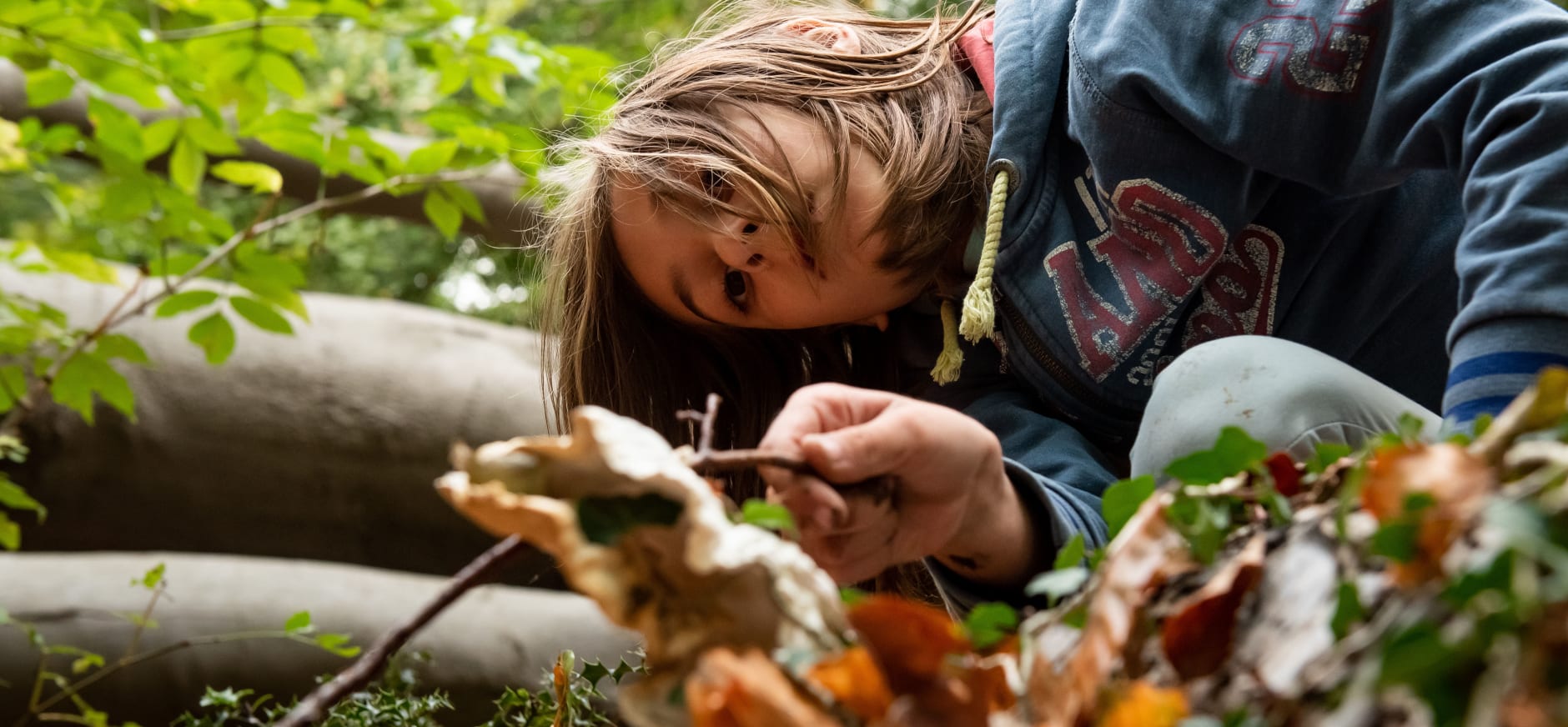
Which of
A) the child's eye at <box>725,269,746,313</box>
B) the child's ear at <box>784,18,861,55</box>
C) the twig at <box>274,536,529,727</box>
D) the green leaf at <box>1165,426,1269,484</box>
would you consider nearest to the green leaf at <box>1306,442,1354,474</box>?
the green leaf at <box>1165,426,1269,484</box>

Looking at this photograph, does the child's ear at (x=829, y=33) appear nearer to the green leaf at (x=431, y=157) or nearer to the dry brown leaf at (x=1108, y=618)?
the green leaf at (x=431, y=157)

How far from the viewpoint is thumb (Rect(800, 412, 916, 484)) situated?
0.45 meters

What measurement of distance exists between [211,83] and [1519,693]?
1323 millimetres

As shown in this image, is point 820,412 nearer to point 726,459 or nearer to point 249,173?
point 726,459

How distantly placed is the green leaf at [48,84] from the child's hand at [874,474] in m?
0.96

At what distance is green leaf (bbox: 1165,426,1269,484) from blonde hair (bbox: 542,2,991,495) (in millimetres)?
626

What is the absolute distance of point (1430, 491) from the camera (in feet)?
0.90

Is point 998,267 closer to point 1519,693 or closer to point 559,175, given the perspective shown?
point 559,175

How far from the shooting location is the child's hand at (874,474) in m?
0.46

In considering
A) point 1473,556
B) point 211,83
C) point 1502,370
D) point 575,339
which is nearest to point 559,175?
point 575,339

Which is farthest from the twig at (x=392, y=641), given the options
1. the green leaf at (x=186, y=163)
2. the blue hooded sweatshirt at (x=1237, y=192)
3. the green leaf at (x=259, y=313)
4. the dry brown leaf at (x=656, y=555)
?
the green leaf at (x=186, y=163)

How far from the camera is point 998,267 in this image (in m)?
1.02

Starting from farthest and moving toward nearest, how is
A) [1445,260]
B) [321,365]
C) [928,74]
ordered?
[321,365] → [928,74] → [1445,260]

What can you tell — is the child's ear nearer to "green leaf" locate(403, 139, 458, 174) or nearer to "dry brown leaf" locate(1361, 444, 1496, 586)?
"green leaf" locate(403, 139, 458, 174)
